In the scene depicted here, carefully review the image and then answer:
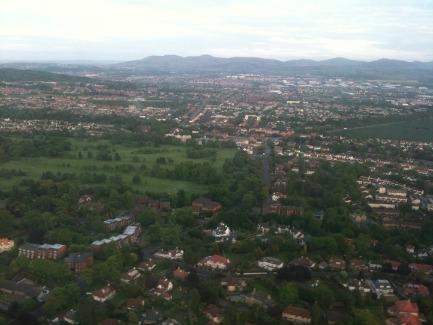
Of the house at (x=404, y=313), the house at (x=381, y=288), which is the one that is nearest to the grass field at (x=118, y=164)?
the house at (x=381, y=288)

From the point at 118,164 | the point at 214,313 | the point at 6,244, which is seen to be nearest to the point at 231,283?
the point at 214,313

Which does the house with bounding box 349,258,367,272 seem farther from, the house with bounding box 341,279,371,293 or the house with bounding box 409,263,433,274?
the house with bounding box 409,263,433,274

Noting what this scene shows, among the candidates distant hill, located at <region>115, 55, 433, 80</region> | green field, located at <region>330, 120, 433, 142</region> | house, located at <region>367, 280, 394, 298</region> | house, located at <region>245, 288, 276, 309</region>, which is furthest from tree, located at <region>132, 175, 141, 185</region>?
distant hill, located at <region>115, 55, 433, 80</region>

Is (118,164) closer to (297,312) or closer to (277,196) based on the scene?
(277,196)

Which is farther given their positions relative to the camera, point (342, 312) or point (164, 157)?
point (164, 157)

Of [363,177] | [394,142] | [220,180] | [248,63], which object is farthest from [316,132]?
[248,63]

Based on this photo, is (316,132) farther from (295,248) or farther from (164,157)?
(295,248)
